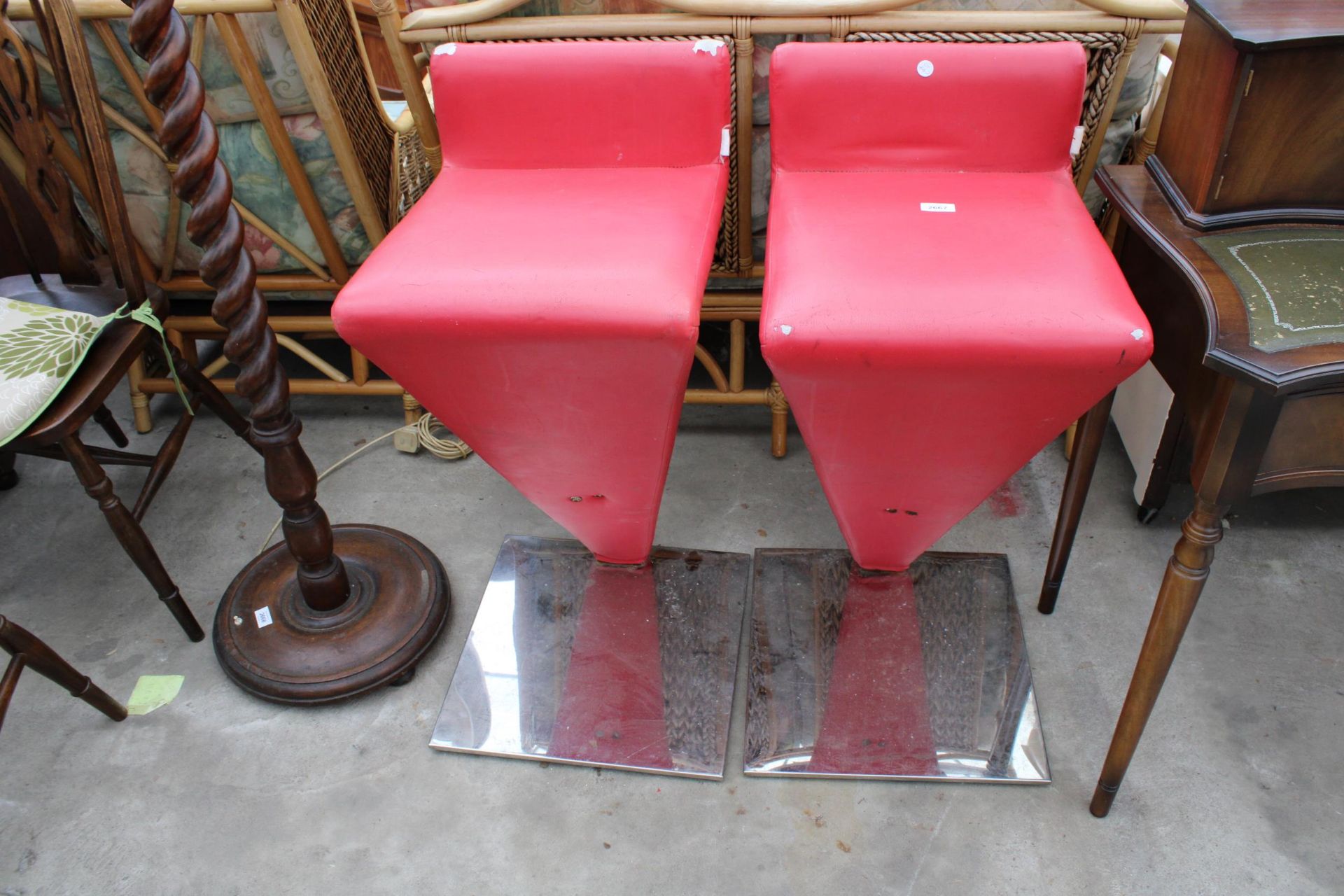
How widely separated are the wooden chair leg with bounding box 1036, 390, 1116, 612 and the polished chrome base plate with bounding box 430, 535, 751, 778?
1.57 feet

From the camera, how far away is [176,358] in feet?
5.06

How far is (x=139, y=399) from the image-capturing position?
6.51 feet

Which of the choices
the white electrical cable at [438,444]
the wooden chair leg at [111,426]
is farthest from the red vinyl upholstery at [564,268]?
A: the wooden chair leg at [111,426]

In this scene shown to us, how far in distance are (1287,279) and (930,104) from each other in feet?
1.66

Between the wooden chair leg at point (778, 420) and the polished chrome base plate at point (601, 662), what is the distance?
1.03 ft

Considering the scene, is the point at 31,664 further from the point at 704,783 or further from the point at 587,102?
the point at 587,102

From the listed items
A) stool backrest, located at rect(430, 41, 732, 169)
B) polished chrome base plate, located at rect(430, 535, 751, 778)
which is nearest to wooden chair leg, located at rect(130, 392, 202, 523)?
polished chrome base plate, located at rect(430, 535, 751, 778)

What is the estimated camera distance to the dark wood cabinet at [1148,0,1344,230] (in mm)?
954

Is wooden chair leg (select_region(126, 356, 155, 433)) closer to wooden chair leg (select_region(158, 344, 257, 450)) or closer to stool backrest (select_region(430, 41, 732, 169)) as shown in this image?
wooden chair leg (select_region(158, 344, 257, 450))

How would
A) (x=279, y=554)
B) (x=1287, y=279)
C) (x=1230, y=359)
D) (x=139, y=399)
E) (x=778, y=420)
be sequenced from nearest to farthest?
1. (x=1230, y=359)
2. (x=1287, y=279)
3. (x=279, y=554)
4. (x=778, y=420)
5. (x=139, y=399)

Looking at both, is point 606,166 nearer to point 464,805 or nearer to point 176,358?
point 176,358

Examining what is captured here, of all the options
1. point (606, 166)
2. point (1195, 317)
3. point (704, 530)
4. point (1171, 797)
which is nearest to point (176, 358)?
point (606, 166)

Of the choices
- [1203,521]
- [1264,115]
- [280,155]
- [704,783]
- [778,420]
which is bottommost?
[704,783]

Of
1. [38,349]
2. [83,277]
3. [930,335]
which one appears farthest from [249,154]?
[930,335]
